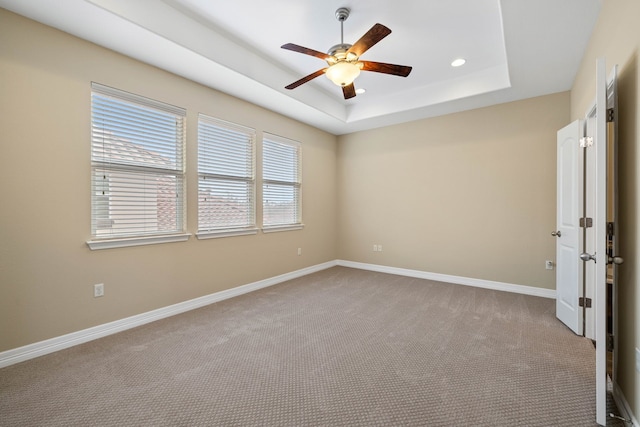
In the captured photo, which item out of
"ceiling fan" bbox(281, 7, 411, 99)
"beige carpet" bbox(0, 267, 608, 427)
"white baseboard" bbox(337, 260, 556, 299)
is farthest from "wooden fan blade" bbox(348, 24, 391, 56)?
"white baseboard" bbox(337, 260, 556, 299)

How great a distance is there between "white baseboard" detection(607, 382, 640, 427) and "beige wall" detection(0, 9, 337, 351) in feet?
12.6

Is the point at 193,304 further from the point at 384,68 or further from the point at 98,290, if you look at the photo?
the point at 384,68

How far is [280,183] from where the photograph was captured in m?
4.77

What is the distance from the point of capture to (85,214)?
105 inches

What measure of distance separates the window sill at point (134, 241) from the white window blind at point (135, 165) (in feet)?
0.20

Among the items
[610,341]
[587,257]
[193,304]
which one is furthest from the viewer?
[193,304]

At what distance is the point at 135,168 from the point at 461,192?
14.8 ft

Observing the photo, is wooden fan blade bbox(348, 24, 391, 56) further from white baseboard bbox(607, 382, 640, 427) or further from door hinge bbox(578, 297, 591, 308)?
door hinge bbox(578, 297, 591, 308)

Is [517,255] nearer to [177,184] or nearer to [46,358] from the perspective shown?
[177,184]

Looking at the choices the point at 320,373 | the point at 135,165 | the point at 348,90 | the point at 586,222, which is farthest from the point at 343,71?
the point at 586,222

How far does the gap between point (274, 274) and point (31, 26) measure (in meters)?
3.78

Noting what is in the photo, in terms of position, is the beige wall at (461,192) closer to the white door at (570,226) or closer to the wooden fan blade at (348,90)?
the white door at (570,226)

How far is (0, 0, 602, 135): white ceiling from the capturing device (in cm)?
238

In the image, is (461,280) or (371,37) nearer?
(371,37)
